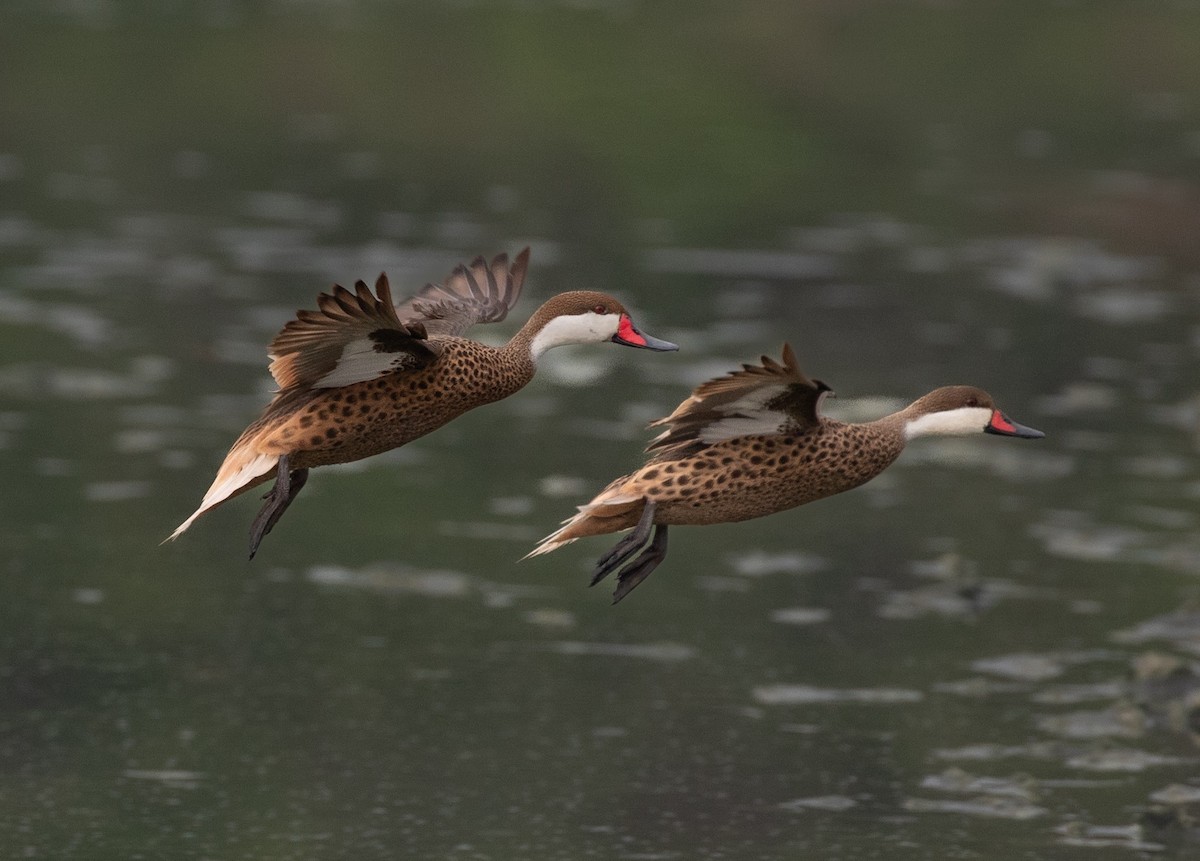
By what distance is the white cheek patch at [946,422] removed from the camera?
7.20 meters

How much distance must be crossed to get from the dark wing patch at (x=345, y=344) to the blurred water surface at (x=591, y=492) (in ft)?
4.80

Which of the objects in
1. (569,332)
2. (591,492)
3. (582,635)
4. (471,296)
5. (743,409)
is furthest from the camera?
(591,492)

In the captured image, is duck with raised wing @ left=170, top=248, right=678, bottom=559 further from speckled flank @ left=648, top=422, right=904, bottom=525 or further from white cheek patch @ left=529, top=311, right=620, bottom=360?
speckled flank @ left=648, top=422, right=904, bottom=525

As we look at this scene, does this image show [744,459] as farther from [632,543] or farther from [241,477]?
[241,477]

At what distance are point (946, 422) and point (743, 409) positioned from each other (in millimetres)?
618

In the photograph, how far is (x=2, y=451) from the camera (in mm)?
22609

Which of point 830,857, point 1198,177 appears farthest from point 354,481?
point 1198,177

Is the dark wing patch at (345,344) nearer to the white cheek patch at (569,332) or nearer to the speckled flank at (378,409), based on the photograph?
the speckled flank at (378,409)

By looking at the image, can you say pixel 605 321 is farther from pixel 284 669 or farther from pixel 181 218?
pixel 181 218

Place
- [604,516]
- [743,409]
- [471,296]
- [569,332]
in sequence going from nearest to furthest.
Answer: [743,409] → [604,516] → [569,332] → [471,296]

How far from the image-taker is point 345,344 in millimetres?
7094

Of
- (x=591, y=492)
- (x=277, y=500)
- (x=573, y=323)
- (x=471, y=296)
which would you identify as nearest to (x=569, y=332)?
(x=573, y=323)

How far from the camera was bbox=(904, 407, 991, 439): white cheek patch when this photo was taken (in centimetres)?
720

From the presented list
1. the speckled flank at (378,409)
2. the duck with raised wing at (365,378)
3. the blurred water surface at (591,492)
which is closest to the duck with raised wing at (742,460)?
the duck with raised wing at (365,378)
